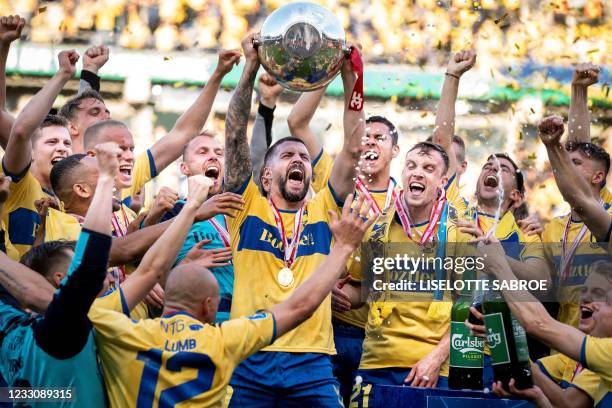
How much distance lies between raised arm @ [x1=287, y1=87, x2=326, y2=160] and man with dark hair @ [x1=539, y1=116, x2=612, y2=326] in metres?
1.48

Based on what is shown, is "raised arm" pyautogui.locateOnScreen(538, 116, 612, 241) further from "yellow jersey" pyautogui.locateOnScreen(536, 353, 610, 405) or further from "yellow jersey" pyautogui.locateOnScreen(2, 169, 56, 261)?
"yellow jersey" pyautogui.locateOnScreen(2, 169, 56, 261)

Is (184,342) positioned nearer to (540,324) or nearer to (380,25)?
(540,324)

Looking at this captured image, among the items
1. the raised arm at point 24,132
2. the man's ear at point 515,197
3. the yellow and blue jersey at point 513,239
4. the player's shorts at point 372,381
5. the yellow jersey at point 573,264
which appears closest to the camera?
the raised arm at point 24,132

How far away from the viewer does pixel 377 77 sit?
1464cm

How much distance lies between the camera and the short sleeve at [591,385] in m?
5.02

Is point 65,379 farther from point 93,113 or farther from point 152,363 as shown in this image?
point 93,113

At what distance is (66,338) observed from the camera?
407cm

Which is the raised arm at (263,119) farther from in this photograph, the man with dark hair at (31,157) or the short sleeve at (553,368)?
the short sleeve at (553,368)

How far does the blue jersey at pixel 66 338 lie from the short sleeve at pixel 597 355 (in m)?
2.12

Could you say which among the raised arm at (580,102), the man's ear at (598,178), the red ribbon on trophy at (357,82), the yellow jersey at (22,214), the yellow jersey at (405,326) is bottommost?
the yellow jersey at (405,326)

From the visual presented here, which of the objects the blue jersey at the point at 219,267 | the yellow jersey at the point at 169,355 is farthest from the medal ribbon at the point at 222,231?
the yellow jersey at the point at 169,355

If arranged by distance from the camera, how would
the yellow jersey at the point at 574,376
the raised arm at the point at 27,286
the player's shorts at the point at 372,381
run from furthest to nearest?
1. the player's shorts at the point at 372,381
2. the yellow jersey at the point at 574,376
3. the raised arm at the point at 27,286

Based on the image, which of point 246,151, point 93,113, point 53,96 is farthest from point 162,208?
point 93,113

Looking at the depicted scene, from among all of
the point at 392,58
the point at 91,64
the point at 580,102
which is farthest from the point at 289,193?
the point at 392,58
